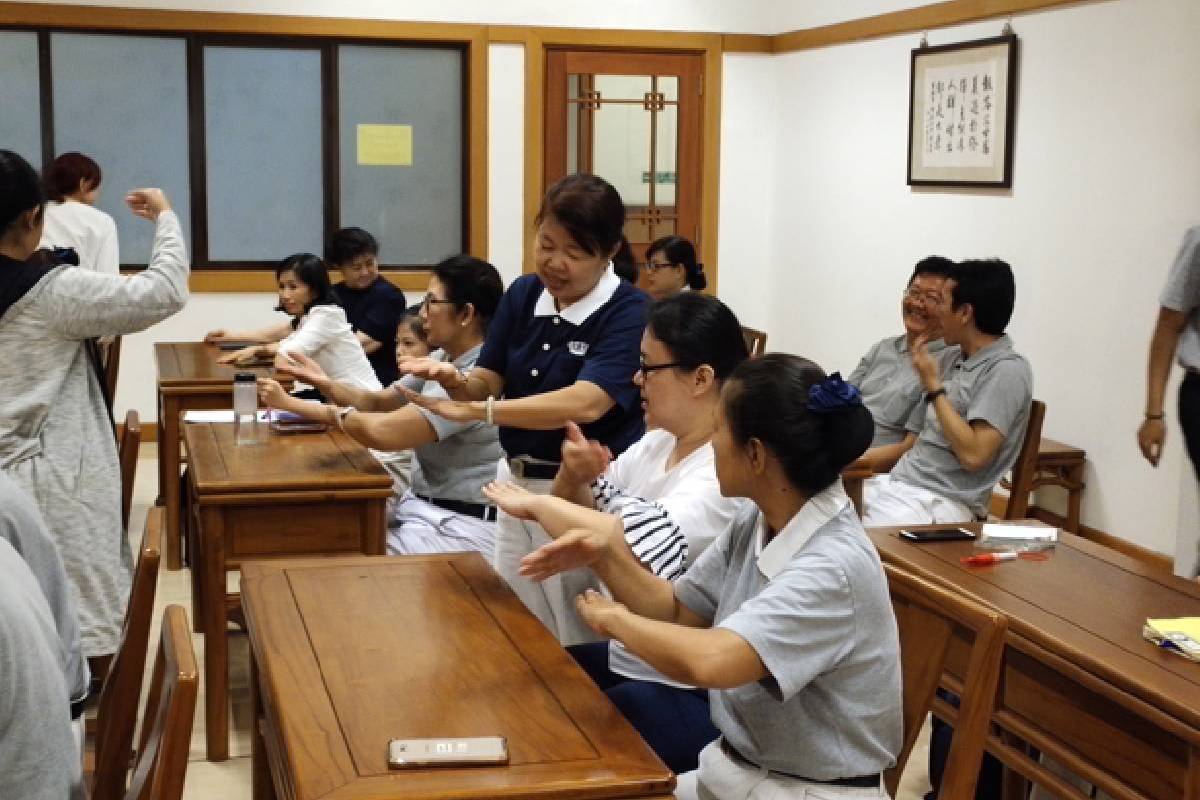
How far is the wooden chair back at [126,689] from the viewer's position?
1814 mm

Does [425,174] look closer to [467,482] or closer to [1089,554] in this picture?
[467,482]

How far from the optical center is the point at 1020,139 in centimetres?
584

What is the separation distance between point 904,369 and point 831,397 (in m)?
2.40

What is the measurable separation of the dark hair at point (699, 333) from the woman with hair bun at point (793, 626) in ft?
1.63

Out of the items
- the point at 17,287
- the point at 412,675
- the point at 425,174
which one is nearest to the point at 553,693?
the point at 412,675

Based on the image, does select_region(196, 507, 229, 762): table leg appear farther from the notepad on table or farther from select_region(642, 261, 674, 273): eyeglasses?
select_region(642, 261, 674, 273): eyeglasses

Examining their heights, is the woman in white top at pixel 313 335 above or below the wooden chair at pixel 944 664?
above

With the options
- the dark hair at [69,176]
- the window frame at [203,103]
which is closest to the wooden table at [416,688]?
the dark hair at [69,176]

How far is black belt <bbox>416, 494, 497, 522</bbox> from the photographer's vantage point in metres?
3.59

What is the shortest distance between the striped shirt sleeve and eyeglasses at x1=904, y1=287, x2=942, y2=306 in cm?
166

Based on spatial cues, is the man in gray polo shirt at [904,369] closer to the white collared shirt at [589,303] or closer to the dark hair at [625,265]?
the white collared shirt at [589,303]

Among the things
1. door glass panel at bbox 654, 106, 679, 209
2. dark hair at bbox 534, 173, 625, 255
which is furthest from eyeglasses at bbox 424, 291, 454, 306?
door glass panel at bbox 654, 106, 679, 209

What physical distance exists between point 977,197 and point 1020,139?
35cm

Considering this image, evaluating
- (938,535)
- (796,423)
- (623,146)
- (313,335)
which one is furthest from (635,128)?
(796,423)
